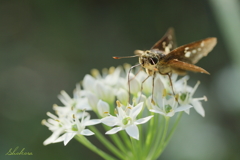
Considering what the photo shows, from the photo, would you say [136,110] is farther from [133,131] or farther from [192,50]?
[192,50]

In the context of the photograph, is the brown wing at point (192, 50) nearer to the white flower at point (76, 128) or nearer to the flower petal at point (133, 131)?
the flower petal at point (133, 131)

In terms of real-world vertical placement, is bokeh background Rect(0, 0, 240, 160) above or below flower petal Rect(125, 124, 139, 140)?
above

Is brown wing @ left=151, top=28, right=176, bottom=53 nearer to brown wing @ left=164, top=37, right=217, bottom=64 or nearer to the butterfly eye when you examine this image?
brown wing @ left=164, top=37, right=217, bottom=64

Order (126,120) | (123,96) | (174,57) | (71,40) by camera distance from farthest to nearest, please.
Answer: (71,40) < (123,96) < (174,57) < (126,120)

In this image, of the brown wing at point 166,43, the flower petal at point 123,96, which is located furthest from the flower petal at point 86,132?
the brown wing at point 166,43

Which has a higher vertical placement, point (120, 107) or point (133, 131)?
point (120, 107)

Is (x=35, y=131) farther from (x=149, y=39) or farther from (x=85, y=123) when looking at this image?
(x=149, y=39)

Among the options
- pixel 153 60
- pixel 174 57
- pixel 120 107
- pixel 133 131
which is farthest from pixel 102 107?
pixel 174 57

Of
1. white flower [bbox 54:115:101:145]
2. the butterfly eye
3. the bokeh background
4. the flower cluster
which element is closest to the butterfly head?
→ the butterfly eye

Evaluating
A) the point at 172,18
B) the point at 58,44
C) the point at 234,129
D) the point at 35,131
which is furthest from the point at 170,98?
the point at 58,44
